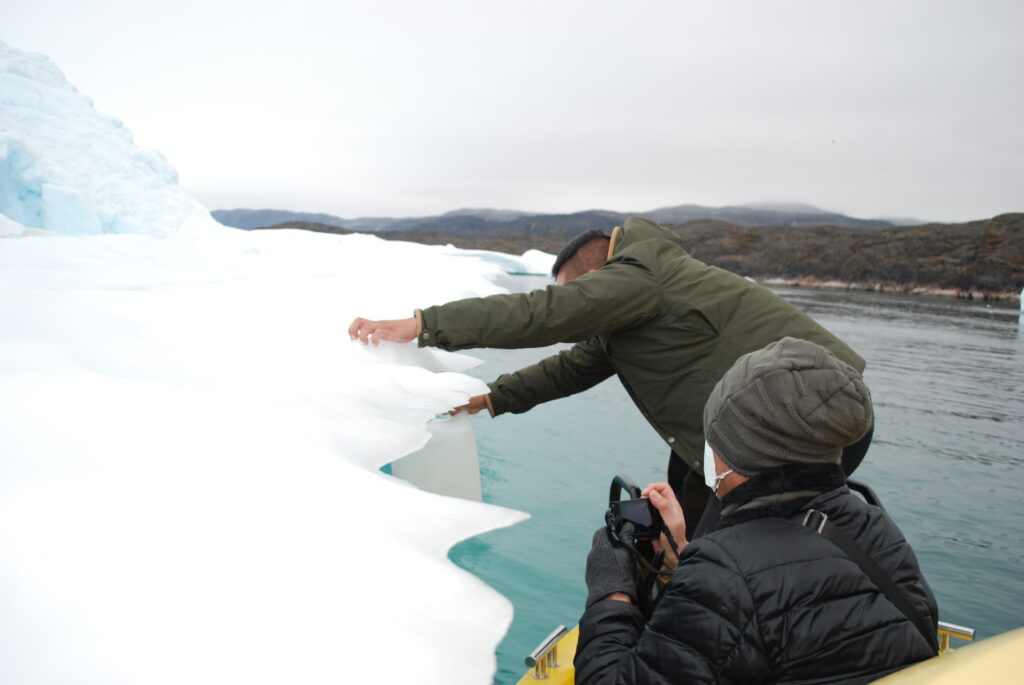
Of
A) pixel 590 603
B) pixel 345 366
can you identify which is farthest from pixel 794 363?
pixel 345 366

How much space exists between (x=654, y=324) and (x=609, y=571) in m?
0.82

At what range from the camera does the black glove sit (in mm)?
1320

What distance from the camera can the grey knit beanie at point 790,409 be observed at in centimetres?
104

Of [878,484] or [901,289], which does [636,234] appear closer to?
[878,484]

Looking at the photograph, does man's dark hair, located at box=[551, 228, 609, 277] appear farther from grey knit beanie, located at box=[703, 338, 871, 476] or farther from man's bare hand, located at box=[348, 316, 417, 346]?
grey knit beanie, located at box=[703, 338, 871, 476]

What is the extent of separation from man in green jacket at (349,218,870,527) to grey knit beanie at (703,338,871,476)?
30.3 inches

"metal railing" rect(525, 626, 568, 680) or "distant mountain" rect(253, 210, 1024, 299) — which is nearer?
"metal railing" rect(525, 626, 568, 680)

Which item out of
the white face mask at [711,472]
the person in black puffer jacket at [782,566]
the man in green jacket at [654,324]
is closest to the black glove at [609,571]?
the person in black puffer jacket at [782,566]

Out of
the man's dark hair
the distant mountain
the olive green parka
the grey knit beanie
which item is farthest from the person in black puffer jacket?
the distant mountain

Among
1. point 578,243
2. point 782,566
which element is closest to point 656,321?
point 578,243

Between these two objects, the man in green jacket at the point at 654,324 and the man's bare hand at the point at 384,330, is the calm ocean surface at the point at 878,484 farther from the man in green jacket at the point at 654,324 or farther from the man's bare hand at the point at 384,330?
the man's bare hand at the point at 384,330

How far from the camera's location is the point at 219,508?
126 centimetres

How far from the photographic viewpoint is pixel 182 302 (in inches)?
102

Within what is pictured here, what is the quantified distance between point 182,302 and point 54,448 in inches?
54.7
